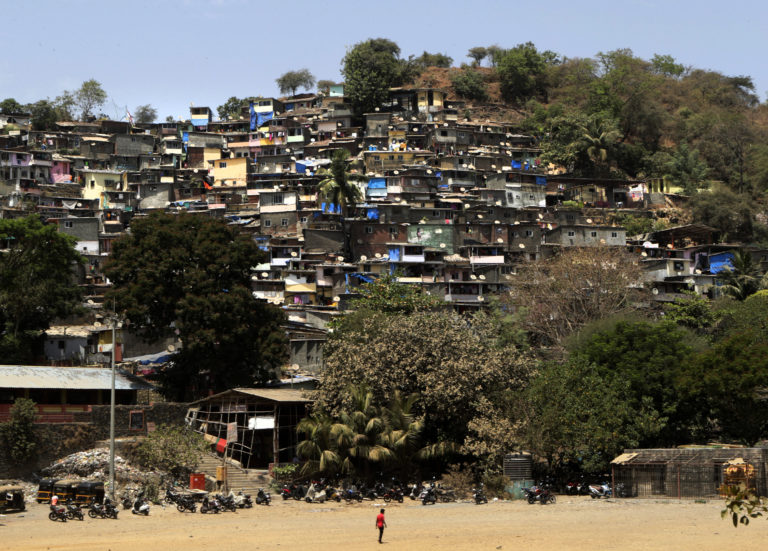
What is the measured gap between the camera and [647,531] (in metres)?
29.5

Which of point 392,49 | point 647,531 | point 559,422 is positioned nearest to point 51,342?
point 559,422

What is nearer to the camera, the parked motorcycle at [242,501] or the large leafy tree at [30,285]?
the parked motorcycle at [242,501]

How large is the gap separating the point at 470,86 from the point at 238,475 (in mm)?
88020

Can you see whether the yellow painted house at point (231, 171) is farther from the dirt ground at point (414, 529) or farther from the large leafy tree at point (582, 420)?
the dirt ground at point (414, 529)

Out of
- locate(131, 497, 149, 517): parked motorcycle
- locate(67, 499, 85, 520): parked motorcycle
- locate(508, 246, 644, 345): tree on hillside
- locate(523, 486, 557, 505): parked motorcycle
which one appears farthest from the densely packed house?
locate(67, 499, 85, 520): parked motorcycle

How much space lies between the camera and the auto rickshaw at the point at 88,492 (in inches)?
1282

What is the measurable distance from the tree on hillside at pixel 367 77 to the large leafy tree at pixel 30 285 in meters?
58.6

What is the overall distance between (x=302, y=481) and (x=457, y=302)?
33832mm

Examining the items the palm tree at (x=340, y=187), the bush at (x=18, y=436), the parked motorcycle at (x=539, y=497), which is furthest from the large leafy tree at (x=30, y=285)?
the parked motorcycle at (x=539, y=497)

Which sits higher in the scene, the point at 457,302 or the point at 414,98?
the point at 414,98

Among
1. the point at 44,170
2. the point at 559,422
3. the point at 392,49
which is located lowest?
the point at 559,422

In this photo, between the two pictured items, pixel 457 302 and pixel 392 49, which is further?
pixel 392 49

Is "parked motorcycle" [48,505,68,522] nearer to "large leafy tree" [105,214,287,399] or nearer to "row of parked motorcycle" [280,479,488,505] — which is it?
"row of parked motorcycle" [280,479,488,505]

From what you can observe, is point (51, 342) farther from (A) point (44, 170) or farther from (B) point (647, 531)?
(A) point (44, 170)
